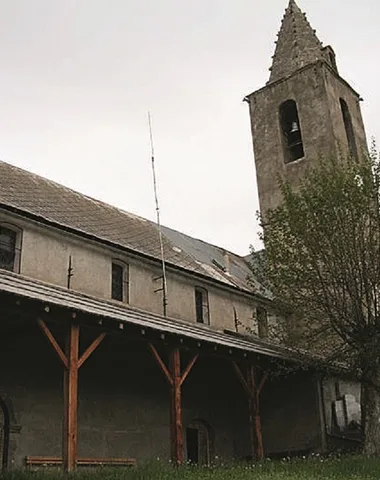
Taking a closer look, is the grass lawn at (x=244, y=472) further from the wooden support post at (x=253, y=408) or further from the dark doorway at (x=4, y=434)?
the dark doorway at (x=4, y=434)

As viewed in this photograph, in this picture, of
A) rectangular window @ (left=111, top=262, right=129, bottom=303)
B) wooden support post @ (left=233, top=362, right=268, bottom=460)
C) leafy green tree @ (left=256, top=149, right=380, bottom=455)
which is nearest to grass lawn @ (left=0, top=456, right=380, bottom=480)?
wooden support post @ (left=233, top=362, right=268, bottom=460)

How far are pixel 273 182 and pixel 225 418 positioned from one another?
42.4 ft

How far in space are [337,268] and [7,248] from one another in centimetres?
909

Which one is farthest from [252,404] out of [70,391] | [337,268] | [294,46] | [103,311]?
[294,46]

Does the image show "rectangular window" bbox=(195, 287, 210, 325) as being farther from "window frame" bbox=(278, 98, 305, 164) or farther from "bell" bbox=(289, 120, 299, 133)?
"bell" bbox=(289, 120, 299, 133)

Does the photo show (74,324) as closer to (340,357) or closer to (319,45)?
(340,357)

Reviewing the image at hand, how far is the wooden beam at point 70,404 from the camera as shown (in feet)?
41.1

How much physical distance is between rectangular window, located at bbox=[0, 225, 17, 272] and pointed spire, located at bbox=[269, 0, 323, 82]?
63.7 ft

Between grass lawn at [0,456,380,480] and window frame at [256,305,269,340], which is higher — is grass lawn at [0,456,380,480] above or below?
below

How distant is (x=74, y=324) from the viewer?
544 inches

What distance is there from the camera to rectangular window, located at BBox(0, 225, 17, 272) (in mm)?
17844

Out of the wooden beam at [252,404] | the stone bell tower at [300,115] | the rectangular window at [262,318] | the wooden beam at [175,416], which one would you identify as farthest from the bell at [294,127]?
the wooden beam at [175,416]

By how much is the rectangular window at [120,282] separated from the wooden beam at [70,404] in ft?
23.3

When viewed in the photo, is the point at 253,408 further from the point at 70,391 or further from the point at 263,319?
the point at 70,391
